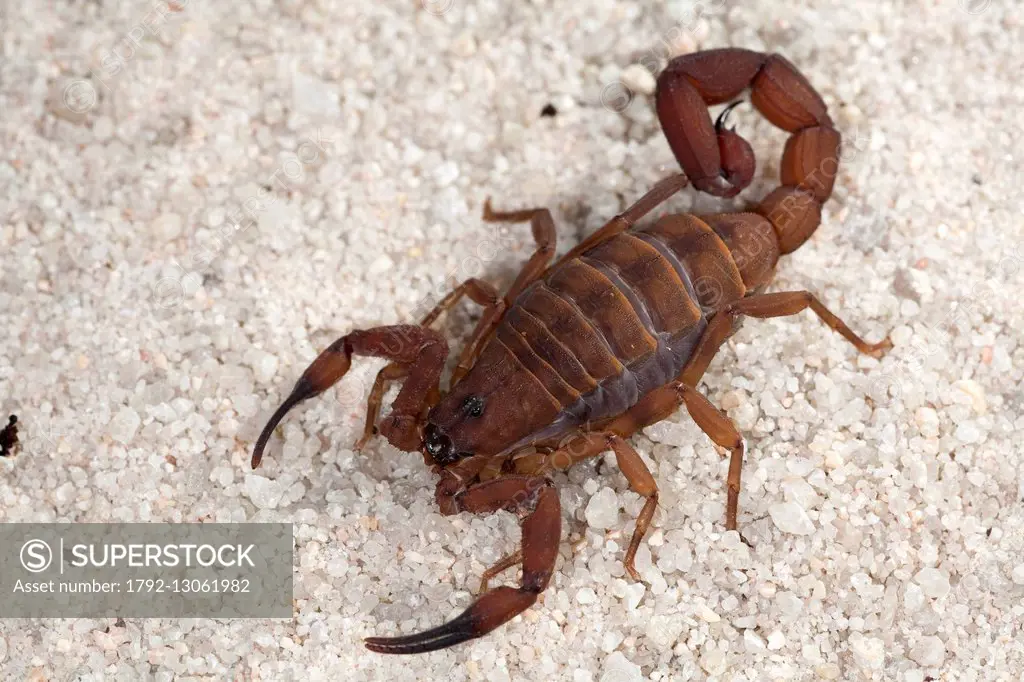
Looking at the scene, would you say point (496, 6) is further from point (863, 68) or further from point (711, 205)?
point (863, 68)

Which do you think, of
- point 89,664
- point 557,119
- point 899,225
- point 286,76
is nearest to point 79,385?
point 89,664

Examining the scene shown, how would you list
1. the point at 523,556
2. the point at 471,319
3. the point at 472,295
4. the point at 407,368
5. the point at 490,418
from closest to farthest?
the point at 523,556 < the point at 490,418 < the point at 407,368 < the point at 472,295 < the point at 471,319

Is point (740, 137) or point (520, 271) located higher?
point (740, 137)

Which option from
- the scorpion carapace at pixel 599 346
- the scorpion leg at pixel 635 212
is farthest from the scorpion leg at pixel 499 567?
the scorpion leg at pixel 635 212

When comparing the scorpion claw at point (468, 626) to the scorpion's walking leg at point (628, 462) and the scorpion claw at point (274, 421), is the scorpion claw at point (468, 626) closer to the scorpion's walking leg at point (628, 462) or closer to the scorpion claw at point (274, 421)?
the scorpion's walking leg at point (628, 462)

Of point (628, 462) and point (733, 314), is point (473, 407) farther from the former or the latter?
point (733, 314)

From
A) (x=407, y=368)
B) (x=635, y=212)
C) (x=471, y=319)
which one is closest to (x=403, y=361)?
(x=407, y=368)
